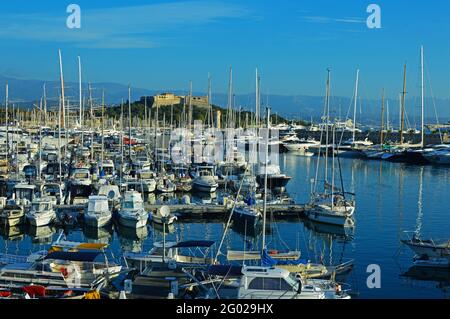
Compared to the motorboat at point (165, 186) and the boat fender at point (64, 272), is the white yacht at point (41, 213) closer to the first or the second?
the motorboat at point (165, 186)

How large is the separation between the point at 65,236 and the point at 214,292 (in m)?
13.8

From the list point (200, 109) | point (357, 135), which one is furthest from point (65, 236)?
point (200, 109)

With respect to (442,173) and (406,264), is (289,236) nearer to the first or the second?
(406,264)

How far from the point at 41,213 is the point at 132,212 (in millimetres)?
4110

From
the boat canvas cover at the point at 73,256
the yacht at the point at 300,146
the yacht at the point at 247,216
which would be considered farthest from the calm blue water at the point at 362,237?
the yacht at the point at 300,146

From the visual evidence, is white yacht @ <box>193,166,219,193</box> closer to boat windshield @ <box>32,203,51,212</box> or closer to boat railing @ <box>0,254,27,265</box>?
boat windshield @ <box>32,203,51,212</box>

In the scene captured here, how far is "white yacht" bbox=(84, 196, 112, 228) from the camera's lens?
94.0 ft

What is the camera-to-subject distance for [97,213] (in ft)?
95.1

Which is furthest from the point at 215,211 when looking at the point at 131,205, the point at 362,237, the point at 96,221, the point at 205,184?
the point at 205,184

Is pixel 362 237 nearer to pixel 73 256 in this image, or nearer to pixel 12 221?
pixel 73 256

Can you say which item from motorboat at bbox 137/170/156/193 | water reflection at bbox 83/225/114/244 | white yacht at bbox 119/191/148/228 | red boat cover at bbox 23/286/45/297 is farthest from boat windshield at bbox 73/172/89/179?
red boat cover at bbox 23/286/45/297

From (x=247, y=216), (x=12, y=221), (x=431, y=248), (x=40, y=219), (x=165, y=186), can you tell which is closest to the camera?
(x=431, y=248)

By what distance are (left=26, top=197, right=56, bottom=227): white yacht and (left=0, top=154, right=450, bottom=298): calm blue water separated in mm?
429
